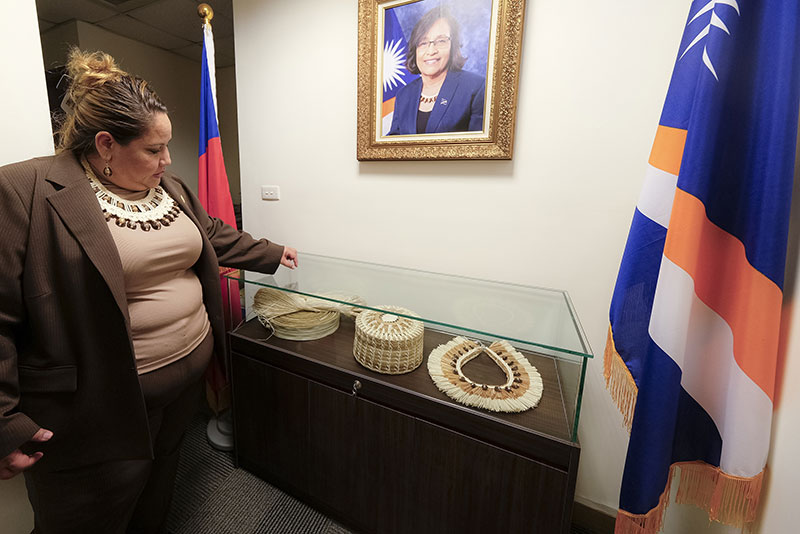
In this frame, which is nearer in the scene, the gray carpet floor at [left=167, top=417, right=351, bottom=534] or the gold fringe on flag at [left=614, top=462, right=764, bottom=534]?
the gold fringe on flag at [left=614, top=462, right=764, bottom=534]

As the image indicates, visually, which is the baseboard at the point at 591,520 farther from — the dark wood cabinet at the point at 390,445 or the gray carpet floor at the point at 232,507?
the dark wood cabinet at the point at 390,445

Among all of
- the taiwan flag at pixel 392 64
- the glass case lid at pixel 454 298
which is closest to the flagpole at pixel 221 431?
the glass case lid at pixel 454 298

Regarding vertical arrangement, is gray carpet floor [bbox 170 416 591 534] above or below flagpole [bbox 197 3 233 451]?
below

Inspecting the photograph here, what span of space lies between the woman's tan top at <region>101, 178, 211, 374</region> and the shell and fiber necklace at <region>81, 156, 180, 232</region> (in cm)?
2

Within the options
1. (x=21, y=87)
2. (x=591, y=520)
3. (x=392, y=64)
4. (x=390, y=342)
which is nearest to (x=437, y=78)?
(x=392, y=64)

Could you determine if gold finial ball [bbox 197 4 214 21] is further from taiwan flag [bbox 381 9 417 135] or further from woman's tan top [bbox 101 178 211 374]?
woman's tan top [bbox 101 178 211 374]

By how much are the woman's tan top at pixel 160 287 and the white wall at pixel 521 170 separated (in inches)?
29.2

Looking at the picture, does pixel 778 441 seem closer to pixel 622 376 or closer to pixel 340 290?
pixel 622 376

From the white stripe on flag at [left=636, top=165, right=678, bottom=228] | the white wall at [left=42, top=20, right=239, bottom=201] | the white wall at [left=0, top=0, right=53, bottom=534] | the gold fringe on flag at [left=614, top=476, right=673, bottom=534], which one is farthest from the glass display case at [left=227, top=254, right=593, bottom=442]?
the white wall at [left=42, top=20, right=239, bottom=201]

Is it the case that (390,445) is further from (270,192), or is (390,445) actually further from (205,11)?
(205,11)

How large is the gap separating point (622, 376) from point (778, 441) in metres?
0.32

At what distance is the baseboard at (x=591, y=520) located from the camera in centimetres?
138

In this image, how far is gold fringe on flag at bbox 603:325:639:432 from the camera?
3.20 ft

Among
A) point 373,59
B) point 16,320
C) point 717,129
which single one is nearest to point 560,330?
point 717,129
